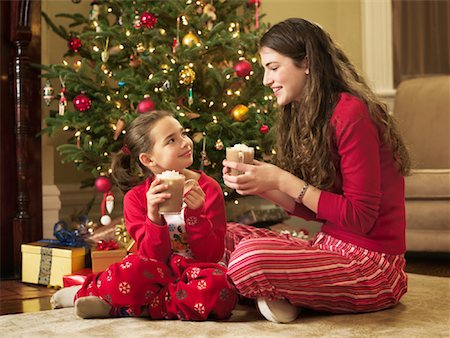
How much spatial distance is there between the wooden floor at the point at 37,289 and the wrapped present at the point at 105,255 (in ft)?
0.72

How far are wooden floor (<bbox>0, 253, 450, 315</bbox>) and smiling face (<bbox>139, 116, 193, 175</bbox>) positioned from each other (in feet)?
2.22

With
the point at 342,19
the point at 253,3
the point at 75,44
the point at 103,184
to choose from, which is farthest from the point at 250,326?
the point at 342,19

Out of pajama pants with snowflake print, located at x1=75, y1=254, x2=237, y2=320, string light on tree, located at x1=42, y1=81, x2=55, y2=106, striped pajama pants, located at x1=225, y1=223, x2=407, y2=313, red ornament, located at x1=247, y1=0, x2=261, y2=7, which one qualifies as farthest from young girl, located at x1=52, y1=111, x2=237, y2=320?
red ornament, located at x1=247, y1=0, x2=261, y2=7

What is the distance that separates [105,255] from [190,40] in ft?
3.84

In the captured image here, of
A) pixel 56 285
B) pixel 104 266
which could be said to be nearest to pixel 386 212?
pixel 104 266

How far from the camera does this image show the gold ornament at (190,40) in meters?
3.60

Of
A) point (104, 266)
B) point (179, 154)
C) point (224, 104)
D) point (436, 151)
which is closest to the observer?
point (179, 154)

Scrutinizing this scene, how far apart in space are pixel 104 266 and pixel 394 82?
3.13m

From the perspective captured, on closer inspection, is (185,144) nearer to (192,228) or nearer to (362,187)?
(192,228)

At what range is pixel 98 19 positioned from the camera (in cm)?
392

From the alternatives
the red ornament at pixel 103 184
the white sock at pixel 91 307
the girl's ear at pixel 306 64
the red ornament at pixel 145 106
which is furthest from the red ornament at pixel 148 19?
the white sock at pixel 91 307

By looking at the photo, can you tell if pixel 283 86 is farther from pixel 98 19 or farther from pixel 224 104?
pixel 98 19

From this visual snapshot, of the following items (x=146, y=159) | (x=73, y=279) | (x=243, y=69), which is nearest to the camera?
(x=146, y=159)

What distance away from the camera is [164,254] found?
2.36 m
